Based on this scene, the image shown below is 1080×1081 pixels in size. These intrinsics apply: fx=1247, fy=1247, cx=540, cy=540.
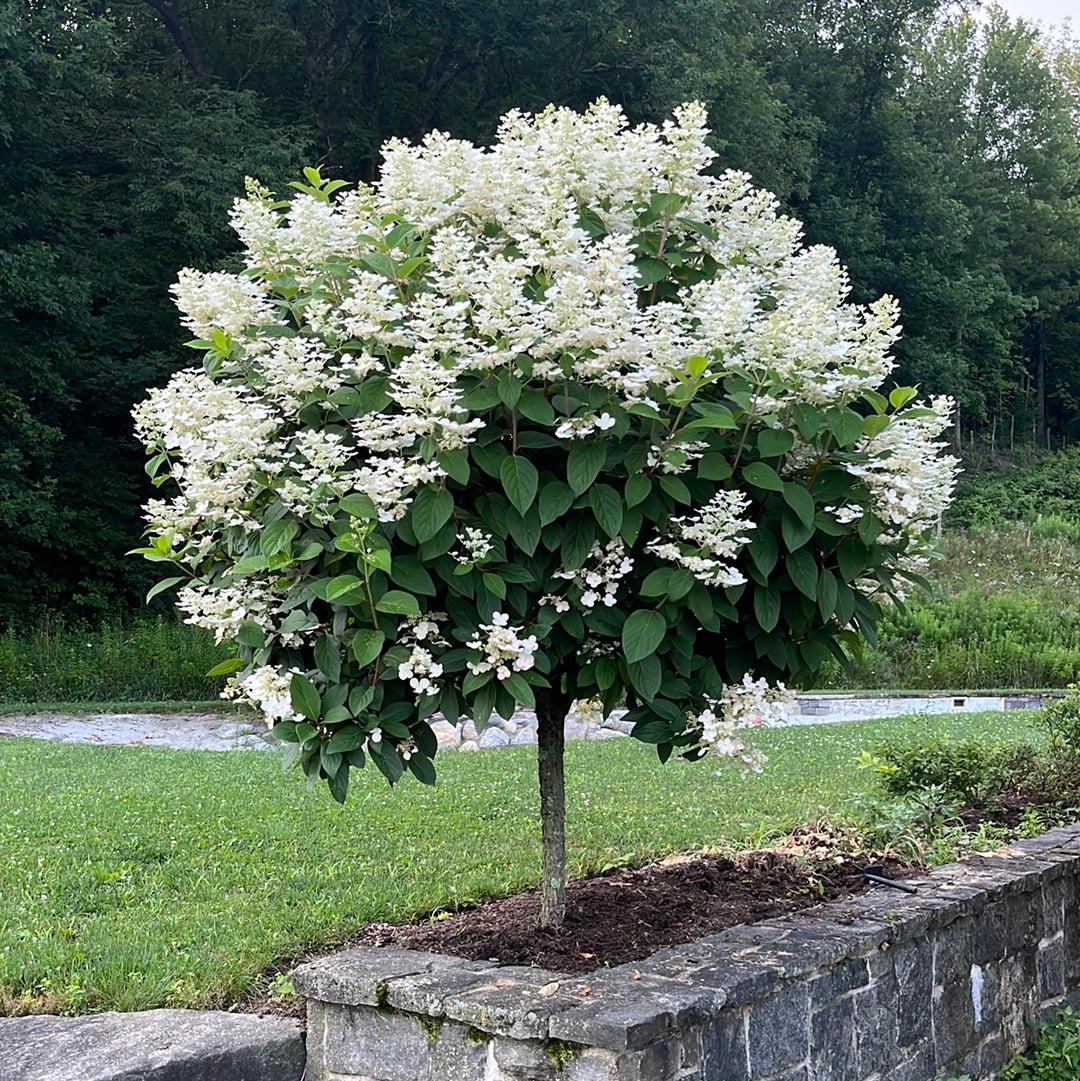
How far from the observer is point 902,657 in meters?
15.2

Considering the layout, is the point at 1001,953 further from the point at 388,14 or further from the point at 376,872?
the point at 388,14

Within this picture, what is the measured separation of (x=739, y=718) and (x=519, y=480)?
0.76 m

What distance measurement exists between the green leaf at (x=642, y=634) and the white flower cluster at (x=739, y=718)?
265 millimetres

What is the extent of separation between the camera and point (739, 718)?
2.85 m

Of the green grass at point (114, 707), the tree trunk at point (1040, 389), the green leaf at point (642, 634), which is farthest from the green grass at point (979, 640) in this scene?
the tree trunk at point (1040, 389)

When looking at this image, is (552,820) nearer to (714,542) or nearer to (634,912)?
(634,912)

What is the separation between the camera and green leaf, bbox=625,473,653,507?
265 cm

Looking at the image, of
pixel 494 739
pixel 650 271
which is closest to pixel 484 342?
pixel 650 271

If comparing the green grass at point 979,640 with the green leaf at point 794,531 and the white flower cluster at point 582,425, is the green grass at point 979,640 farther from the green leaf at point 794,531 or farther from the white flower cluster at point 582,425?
the white flower cluster at point 582,425

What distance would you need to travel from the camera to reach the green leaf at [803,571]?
276 cm

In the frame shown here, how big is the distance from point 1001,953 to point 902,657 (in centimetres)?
1163

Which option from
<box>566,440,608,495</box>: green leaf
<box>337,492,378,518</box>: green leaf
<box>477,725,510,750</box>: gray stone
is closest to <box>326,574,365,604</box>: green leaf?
<box>337,492,378,518</box>: green leaf

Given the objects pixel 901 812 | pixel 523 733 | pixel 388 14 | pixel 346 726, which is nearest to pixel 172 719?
pixel 523 733

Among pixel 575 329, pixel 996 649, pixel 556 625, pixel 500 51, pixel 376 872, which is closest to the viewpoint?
pixel 575 329
